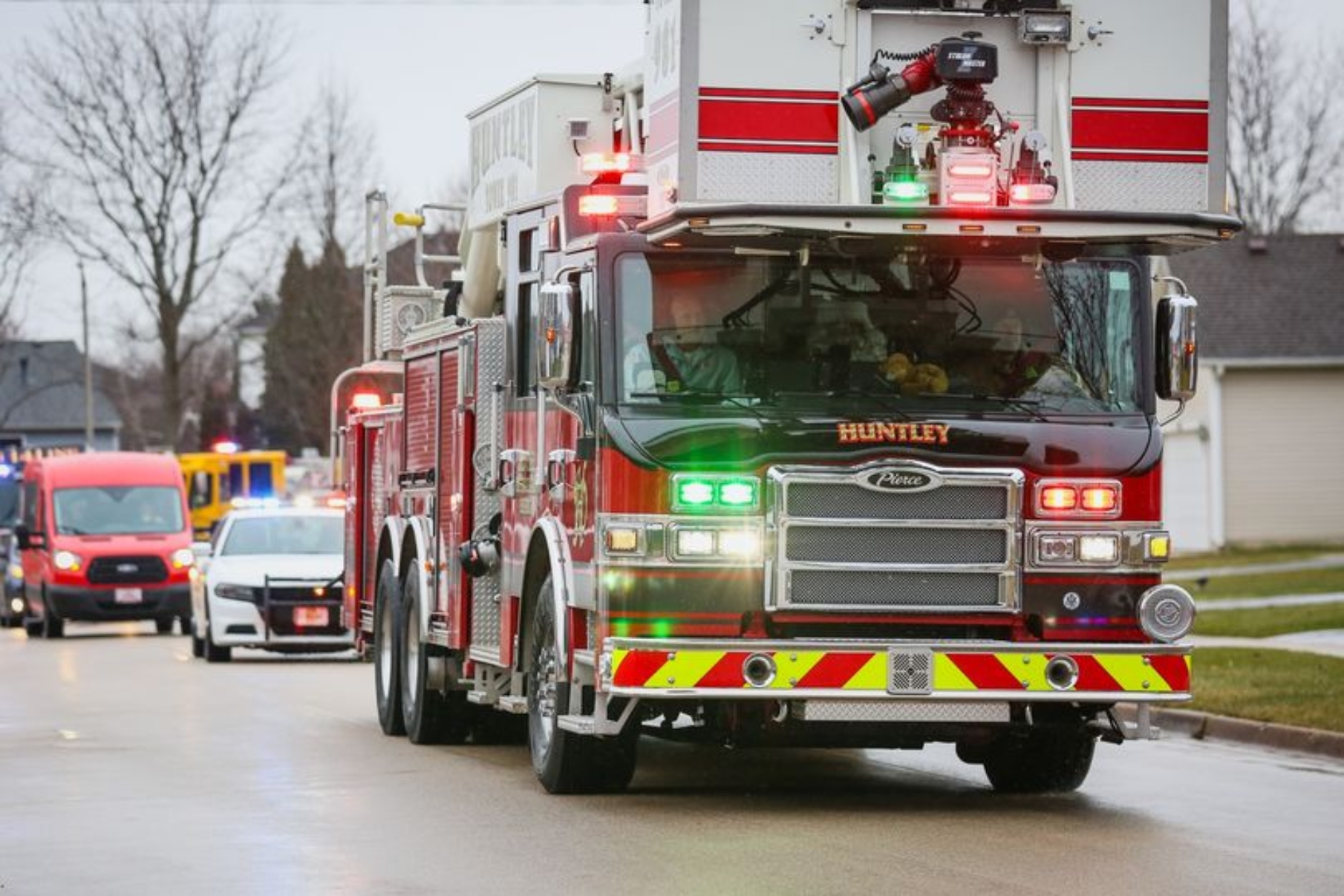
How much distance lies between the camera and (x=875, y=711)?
12406 mm

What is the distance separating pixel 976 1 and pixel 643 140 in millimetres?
2461

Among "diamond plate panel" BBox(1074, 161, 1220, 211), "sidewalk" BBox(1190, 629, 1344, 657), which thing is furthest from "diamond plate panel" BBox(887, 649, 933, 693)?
"sidewalk" BBox(1190, 629, 1344, 657)

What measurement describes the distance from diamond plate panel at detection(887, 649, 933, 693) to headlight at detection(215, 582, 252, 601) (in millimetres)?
16411

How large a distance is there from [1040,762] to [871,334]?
9.22 feet

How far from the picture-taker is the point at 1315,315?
182ft

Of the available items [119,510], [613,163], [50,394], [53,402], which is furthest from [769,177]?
[50,394]

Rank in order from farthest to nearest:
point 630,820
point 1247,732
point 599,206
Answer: point 1247,732
point 599,206
point 630,820

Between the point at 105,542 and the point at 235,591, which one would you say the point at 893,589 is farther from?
the point at 105,542

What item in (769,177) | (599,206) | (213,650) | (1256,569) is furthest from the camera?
(1256,569)

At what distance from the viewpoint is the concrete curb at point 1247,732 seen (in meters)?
17.1

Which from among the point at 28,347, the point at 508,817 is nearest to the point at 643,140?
the point at 508,817

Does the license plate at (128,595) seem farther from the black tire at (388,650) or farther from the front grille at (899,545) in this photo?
the front grille at (899,545)

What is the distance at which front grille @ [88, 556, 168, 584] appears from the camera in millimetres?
35750

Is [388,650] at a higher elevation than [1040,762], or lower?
higher
